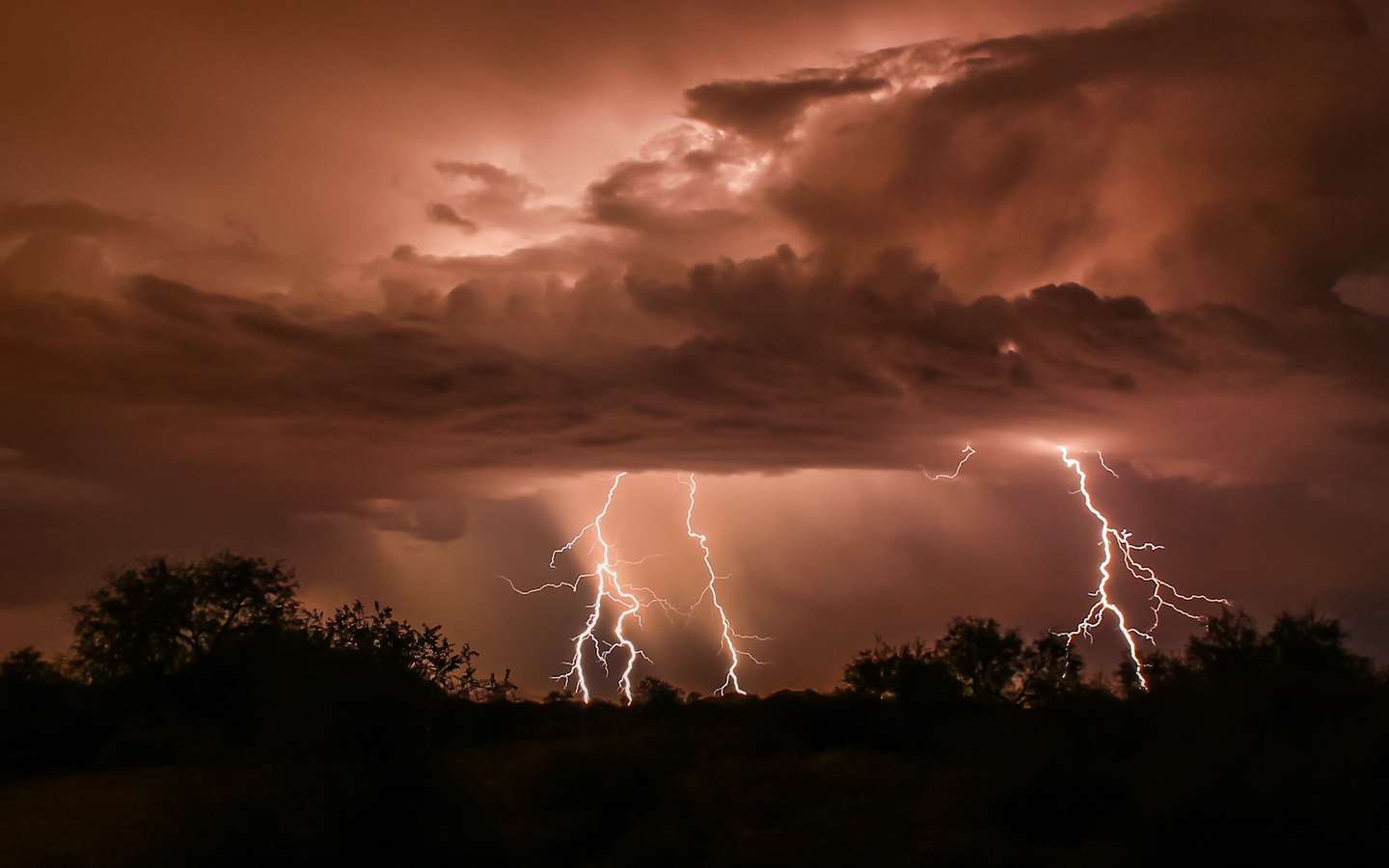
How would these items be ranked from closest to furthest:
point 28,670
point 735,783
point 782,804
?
point 782,804, point 735,783, point 28,670

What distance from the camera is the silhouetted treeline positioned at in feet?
45.8

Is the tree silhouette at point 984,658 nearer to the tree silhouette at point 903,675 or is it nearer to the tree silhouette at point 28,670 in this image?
the tree silhouette at point 903,675

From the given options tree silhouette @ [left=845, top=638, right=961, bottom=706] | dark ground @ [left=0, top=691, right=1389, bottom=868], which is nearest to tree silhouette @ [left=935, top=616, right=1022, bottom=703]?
tree silhouette @ [left=845, top=638, right=961, bottom=706]

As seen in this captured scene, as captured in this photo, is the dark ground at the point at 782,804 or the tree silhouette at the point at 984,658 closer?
the dark ground at the point at 782,804

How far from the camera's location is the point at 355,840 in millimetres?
15391

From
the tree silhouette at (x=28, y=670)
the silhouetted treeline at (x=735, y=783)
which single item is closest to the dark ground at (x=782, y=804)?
the silhouetted treeline at (x=735, y=783)

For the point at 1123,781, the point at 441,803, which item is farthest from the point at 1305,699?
the point at 441,803

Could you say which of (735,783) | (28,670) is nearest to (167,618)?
(28,670)

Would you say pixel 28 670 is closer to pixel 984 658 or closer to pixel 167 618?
pixel 167 618

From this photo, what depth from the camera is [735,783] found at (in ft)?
68.9

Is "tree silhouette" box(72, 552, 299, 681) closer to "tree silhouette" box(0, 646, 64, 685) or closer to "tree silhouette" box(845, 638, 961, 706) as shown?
"tree silhouette" box(0, 646, 64, 685)

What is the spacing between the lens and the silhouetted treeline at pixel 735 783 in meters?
14.0

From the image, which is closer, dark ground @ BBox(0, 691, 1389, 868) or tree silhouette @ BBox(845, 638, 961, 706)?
dark ground @ BBox(0, 691, 1389, 868)

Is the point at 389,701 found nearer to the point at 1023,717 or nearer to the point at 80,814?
the point at 80,814
